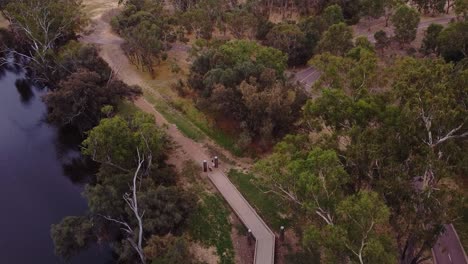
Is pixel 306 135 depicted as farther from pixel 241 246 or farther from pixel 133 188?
pixel 133 188

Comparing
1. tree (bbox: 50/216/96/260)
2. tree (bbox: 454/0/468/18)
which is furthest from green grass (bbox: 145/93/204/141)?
tree (bbox: 454/0/468/18)

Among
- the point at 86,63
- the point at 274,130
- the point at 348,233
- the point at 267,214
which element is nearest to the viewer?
the point at 348,233

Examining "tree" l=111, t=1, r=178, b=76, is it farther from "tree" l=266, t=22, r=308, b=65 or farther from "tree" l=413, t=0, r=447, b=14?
"tree" l=413, t=0, r=447, b=14

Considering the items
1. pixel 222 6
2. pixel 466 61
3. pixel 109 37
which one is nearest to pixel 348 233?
pixel 466 61

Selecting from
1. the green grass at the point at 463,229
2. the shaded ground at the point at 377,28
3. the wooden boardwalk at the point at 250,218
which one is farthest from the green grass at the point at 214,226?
the shaded ground at the point at 377,28

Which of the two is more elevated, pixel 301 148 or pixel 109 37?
pixel 109 37

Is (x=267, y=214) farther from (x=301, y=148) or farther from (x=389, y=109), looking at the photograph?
(x=389, y=109)
